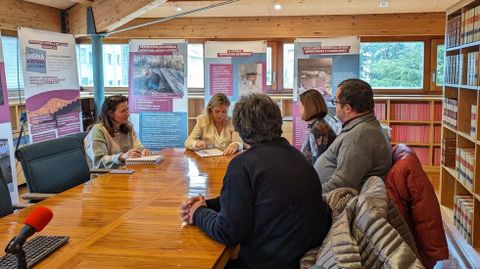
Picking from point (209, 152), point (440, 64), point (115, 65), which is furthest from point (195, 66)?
point (209, 152)

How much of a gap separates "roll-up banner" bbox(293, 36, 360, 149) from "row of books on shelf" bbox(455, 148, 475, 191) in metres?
2.30

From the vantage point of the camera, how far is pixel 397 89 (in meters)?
6.71

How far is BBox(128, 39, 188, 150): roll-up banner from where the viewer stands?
604 cm

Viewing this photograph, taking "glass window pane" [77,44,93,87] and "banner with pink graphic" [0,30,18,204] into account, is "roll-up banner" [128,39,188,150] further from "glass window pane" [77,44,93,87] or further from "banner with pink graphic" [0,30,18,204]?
"banner with pink graphic" [0,30,18,204]

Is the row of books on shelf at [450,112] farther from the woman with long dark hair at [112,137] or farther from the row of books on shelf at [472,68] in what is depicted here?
the woman with long dark hair at [112,137]

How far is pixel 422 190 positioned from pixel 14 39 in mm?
5491

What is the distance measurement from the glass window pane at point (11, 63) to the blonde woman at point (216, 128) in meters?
3.06

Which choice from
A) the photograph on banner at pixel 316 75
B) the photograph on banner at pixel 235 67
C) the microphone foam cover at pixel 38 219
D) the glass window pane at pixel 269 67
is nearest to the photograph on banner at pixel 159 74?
the photograph on banner at pixel 235 67

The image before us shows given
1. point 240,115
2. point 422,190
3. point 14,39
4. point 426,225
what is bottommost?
point 426,225

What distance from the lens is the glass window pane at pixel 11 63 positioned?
5.87 metres

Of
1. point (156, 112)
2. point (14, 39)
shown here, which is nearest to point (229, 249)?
point (156, 112)

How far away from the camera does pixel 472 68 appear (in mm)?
3346

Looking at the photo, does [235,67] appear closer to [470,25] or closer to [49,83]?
[49,83]

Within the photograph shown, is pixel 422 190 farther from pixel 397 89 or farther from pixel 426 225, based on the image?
pixel 397 89
